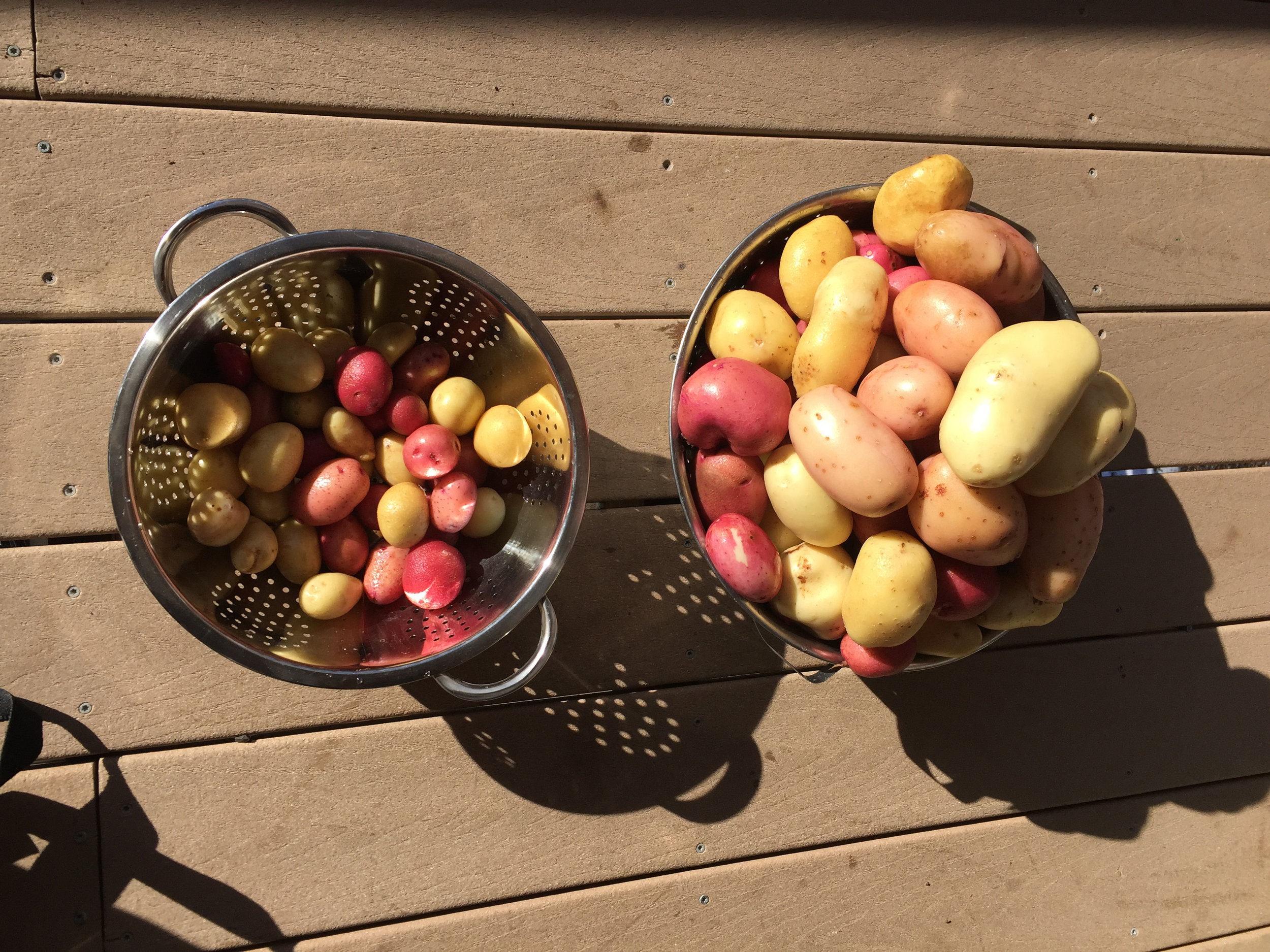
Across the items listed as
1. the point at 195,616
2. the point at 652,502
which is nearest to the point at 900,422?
the point at 652,502

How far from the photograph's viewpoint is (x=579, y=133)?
807mm

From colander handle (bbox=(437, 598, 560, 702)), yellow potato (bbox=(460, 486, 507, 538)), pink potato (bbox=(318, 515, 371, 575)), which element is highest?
yellow potato (bbox=(460, 486, 507, 538))

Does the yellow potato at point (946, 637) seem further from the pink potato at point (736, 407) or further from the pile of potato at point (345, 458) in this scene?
the pile of potato at point (345, 458)

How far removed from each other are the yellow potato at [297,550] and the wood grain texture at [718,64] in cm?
40

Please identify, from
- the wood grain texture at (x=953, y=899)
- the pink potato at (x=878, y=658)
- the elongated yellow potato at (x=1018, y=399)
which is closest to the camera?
the elongated yellow potato at (x=1018, y=399)

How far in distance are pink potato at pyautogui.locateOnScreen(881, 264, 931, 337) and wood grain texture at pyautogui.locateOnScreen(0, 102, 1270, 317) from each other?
19cm

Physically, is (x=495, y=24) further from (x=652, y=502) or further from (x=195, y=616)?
(x=195, y=616)

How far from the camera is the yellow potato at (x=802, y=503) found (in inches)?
25.7

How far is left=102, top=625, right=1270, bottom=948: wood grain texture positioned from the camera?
0.77 metres

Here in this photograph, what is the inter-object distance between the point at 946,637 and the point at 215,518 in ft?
2.03

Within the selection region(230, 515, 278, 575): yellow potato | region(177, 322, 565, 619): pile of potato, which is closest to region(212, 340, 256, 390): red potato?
region(177, 322, 565, 619): pile of potato

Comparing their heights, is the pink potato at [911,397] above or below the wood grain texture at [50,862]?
above

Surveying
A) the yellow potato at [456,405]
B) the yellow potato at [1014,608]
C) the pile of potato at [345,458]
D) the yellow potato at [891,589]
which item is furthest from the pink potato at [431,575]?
the yellow potato at [1014,608]

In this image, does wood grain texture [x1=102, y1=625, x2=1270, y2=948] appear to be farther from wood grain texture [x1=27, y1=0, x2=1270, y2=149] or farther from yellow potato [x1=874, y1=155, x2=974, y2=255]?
wood grain texture [x1=27, y1=0, x2=1270, y2=149]
